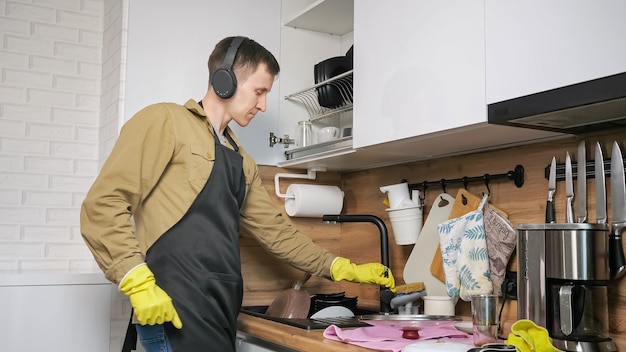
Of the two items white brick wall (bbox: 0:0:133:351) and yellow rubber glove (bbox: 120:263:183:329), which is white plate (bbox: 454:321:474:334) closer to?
yellow rubber glove (bbox: 120:263:183:329)

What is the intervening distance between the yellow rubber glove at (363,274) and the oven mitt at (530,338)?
0.86m

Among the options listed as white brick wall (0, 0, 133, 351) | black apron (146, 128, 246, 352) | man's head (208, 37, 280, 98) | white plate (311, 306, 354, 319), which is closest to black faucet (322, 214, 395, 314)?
white plate (311, 306, 354, 319)

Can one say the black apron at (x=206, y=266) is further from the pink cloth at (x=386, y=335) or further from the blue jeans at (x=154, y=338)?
the pink cloth at (x=386, y=335)

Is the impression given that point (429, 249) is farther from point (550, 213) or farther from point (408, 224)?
point (550, 213)

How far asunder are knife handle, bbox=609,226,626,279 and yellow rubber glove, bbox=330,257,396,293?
2.51 ft

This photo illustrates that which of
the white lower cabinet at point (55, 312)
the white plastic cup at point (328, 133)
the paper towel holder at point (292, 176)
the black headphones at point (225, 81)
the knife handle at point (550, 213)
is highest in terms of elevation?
the black headphones at point (225, 81)

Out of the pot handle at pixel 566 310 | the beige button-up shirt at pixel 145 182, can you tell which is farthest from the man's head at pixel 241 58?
the pot handle at pixel 566 310

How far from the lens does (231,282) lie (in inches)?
76.2

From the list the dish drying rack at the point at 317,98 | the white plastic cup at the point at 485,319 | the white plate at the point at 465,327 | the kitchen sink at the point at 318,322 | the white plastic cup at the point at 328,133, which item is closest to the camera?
the white plastic cup at the point at 485,319

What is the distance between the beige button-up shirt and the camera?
172 cm

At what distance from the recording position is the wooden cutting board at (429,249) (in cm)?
224

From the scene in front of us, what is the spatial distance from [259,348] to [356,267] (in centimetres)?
46

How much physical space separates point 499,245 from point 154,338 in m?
1.02

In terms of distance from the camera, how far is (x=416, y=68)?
1863 millimetres
